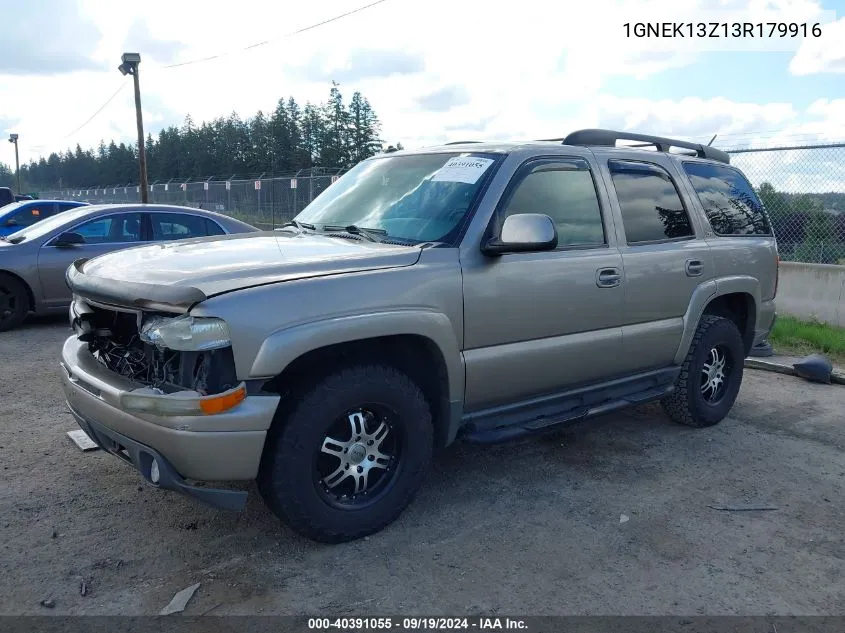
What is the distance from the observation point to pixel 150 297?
305 centimetres

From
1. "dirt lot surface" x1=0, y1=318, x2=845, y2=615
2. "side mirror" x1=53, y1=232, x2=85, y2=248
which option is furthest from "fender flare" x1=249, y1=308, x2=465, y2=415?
"side mirror" x1=53, y1=232, x2=85, y2=248

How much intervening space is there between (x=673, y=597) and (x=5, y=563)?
2890mm

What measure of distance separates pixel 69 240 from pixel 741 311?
274 inches

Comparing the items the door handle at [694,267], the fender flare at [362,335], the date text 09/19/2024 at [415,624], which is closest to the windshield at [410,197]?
the fender flare at [362,335]

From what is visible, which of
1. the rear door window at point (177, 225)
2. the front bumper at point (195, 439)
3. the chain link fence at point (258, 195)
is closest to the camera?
the front bumper at point (195, 439)

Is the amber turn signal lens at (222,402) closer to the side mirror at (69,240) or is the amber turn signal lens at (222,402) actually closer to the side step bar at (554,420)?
the side step bar at (554,420)

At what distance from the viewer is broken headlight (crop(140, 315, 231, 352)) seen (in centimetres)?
294

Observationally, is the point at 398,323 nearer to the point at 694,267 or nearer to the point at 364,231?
the point at 364,231

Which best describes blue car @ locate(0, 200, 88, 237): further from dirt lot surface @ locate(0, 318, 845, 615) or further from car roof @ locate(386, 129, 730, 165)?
car roof @ locate(386, 129, 730, 165)

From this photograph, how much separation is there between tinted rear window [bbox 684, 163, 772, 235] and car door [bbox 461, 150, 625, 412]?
1.21 metres

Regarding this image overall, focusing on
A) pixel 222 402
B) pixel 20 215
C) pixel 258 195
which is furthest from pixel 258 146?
pixel 222 402

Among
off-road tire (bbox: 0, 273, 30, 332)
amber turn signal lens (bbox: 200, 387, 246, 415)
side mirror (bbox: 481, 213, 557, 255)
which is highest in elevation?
side mirror (bbox: 481, 213, 557, 255)

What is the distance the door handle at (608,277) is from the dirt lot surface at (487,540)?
1.15 metres

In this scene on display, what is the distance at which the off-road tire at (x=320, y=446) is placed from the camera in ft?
10.5
